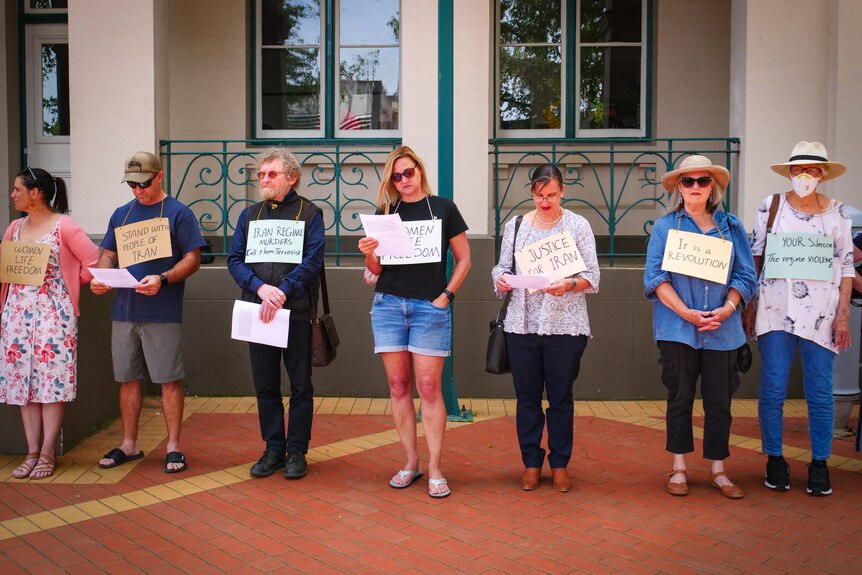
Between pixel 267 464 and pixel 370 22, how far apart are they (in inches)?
240

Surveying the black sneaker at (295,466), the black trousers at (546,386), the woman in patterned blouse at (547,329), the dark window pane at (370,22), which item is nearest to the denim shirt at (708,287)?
the woman in patterned blouse at (547,329)

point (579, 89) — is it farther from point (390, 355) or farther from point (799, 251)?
point (390, 355)

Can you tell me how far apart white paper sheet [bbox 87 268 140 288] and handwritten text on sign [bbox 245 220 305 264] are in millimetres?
799

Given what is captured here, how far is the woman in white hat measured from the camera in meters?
6.00

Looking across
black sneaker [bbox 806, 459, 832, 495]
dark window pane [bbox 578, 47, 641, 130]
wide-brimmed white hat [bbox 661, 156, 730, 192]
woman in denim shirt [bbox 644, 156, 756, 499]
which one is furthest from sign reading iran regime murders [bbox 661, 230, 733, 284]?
dark window pane [bbox 578, 47, 641, 130]

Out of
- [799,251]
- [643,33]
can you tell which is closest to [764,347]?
[799,251]

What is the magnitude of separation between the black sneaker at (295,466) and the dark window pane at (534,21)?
242 inches

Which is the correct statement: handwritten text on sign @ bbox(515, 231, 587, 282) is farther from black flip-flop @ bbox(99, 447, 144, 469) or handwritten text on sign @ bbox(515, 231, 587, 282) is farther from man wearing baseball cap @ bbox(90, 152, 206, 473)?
black flip-flop @ bbox(99, 447, 144, 469)

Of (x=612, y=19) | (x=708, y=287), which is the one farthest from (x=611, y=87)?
(x=708, y=287)

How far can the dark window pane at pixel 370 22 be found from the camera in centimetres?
1072

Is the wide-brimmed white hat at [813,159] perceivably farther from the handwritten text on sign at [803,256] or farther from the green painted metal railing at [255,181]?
the green painted metal railing at [255,181]

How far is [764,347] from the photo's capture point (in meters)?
6.16

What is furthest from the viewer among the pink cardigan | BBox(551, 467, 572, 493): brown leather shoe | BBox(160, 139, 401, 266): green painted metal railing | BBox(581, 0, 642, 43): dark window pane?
BBox(581, 0, 642, 43): dark window pane

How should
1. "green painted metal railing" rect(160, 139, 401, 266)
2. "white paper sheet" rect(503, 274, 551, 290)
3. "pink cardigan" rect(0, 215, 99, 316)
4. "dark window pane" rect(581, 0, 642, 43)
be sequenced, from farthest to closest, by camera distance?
"dark window pane" rect(581, 0, 642, 43) < "green painted metal railing" rect(160, 139, 401, 266) < "pink cardigan" rect(0, 215, 99, 316) < "white paper sheet" rect(503, 274, 551, 290)
